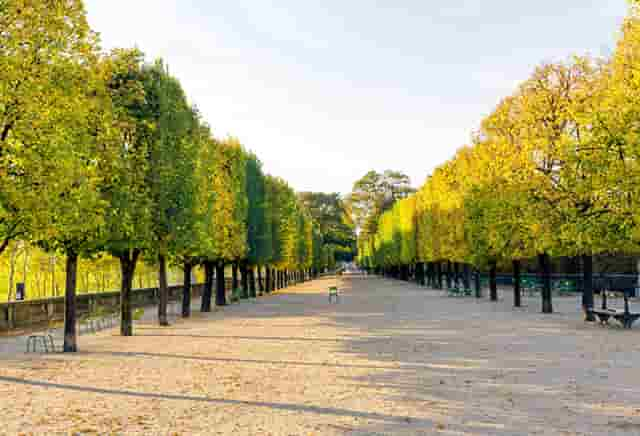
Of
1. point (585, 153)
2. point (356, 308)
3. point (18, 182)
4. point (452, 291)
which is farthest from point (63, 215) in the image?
point (452, 291)

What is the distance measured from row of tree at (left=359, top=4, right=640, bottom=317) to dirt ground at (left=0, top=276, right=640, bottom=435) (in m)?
3.80

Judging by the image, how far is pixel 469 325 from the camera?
23.7 metres

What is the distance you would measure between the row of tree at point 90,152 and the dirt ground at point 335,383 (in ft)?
11.3

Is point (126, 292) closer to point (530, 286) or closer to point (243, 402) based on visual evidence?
point (243, 402)

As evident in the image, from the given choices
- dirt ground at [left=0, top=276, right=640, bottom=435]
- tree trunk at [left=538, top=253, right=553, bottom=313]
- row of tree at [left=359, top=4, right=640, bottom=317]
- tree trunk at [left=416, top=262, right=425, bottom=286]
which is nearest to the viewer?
dirt ground at [left=0, top=276, right=640, bottom=435]

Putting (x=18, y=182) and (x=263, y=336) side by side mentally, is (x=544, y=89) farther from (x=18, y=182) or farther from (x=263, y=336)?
(x=18, y=182)

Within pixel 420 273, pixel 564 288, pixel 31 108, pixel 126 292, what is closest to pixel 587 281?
pixel 126 292

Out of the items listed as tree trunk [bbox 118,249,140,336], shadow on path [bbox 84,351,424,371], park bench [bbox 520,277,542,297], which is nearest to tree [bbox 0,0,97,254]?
shadow on path [bbox 84,351,424,371]

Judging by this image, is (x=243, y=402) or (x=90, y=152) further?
(x=90, y=152)

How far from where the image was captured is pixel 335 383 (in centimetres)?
1180

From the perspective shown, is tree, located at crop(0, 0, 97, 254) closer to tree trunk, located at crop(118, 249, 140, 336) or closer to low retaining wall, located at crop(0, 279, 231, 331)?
tree trunk, located at crop(118, 249, 140, 336)

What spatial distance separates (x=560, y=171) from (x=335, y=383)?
15.9 metres

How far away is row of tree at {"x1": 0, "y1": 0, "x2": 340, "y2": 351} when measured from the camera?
14133 millimetres

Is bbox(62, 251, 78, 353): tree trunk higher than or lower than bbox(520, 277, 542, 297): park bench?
higher
